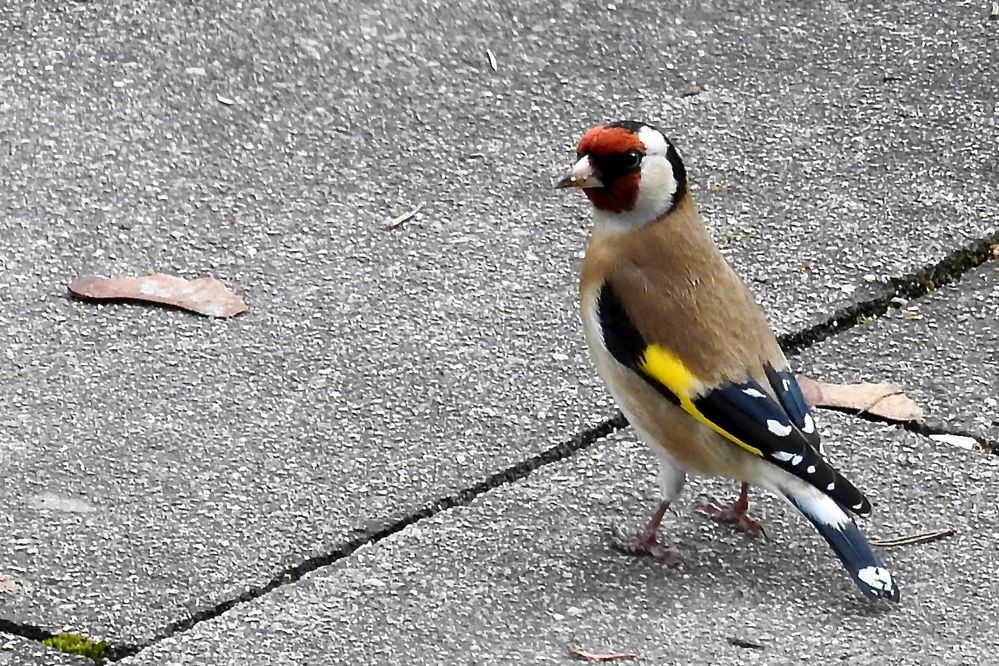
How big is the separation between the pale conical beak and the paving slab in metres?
0.73

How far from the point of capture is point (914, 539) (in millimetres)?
4590

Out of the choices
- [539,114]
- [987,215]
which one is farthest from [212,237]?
[987,215]

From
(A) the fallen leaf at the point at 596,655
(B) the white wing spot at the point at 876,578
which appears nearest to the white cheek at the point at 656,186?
(B) the white wing spot at the point at 876,578

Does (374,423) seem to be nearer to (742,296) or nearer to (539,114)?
(742,296)

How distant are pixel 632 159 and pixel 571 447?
79cm

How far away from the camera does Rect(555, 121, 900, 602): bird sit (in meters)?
4.33

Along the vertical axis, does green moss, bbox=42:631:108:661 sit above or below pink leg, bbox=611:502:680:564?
above

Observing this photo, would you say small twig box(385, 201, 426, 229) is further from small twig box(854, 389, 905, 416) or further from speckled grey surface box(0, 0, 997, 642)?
small twig box(854, 389, 905, 416)

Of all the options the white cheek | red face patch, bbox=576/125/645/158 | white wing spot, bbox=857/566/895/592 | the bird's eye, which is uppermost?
red face patch, bbox=576/125/645/158

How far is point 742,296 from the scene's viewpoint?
15.3 feet

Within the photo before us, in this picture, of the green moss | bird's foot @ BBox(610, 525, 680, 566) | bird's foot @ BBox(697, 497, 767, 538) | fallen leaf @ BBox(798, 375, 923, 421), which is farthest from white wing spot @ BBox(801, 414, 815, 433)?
the green moss

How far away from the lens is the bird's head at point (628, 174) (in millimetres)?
4684

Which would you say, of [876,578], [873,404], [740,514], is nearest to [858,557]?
[876,578]

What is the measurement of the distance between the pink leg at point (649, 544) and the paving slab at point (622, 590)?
25mm
